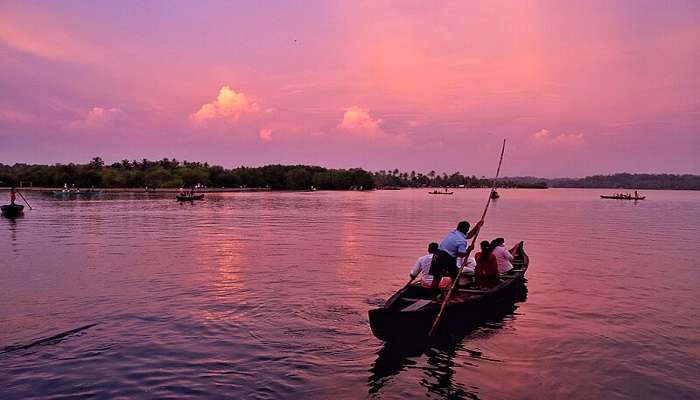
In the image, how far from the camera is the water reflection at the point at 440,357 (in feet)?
33.9

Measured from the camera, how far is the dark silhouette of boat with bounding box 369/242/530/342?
1169 cm

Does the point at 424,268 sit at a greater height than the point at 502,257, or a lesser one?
greater

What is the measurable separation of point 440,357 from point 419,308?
127cm

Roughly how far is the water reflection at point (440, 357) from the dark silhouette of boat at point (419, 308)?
1.03 feet

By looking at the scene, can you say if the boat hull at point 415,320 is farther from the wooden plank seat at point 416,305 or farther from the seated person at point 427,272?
the seated person at point 427,272

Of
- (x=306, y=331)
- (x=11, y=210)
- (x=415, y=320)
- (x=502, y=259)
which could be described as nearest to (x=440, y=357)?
(x=415, y=320)

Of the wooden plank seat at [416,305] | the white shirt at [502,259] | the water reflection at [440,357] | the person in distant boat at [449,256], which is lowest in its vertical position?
the water reflection at [440,357]

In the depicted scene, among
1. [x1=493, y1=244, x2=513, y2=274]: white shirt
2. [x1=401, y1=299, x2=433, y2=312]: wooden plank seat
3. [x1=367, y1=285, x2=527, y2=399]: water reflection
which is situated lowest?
[x1=367, y1=285, x2=527, y2=399]: water reflection

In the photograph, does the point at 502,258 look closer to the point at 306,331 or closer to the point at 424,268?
the point at 424,268

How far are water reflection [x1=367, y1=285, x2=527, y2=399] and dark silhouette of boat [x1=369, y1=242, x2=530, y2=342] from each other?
1.03ft

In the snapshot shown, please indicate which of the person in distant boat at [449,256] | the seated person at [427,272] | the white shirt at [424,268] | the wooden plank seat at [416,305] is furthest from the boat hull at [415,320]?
the white shirt at [424,268]

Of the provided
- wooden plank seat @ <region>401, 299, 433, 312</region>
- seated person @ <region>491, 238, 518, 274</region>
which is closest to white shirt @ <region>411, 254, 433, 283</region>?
wooden plank seat @ <region>401, 299, 433, 312</region>

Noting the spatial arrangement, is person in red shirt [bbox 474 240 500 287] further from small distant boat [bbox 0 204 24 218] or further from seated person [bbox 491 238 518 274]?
small distant boat [bbox 0 204 24 218]

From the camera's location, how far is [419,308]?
1223 cm
